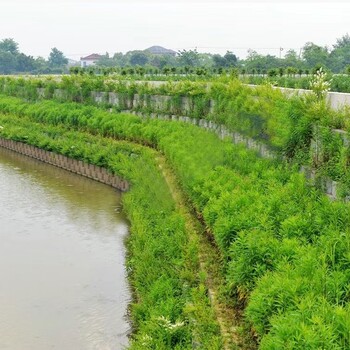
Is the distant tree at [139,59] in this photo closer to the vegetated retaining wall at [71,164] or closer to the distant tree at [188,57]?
the distant tree at [188,57]

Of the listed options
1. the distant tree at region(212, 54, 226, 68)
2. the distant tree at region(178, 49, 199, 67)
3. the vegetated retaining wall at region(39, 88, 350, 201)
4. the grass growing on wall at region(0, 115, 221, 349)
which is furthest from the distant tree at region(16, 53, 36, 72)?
the grass growing on wall at region(0, 115, 221, 349)

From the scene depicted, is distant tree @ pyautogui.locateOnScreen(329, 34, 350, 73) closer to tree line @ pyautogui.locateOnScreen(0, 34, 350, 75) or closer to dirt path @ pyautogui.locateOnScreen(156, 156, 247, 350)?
tree line @ pyautogui.locateOnScreen(0, 34, 350, 75)

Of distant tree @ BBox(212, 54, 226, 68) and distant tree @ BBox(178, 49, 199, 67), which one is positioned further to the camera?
distant tree @ BBox(178, 49, 199, 67)

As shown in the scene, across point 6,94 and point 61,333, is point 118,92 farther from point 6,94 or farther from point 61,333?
point 61,333

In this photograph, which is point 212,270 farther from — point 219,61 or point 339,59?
point 219,61

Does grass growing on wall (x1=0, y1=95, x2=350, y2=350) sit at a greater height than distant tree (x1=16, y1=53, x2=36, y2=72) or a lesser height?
greater

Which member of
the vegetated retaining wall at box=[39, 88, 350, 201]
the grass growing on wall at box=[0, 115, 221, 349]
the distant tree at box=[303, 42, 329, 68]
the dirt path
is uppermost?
the distant tree at box=[303, 42, 329, 68]

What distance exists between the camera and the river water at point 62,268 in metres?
8.95

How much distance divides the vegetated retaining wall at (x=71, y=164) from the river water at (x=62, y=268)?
0.32 m

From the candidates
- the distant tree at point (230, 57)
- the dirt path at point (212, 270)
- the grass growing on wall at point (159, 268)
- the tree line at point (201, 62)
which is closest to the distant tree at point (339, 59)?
the tree line at point (201, 62)

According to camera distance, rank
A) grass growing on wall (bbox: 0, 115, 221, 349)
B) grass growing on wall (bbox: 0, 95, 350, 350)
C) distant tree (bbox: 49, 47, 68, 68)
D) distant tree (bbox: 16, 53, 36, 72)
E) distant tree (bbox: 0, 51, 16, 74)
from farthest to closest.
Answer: distant tree (bbox: 49, 47, 68, 68) < distant tree (bbox: 16, 53, 36, 72) < distant tree (bbox: 0, 51, 16, 74) < grass growing on wall (bbox: 0, 115, 221, 349) < grass growing on wall (bbox: 0, 95, 350, 350)

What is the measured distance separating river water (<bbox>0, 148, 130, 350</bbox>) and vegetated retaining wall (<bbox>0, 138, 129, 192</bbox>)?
1.03 ft

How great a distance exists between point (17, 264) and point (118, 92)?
13694mm

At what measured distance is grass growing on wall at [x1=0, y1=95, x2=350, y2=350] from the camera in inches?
203
